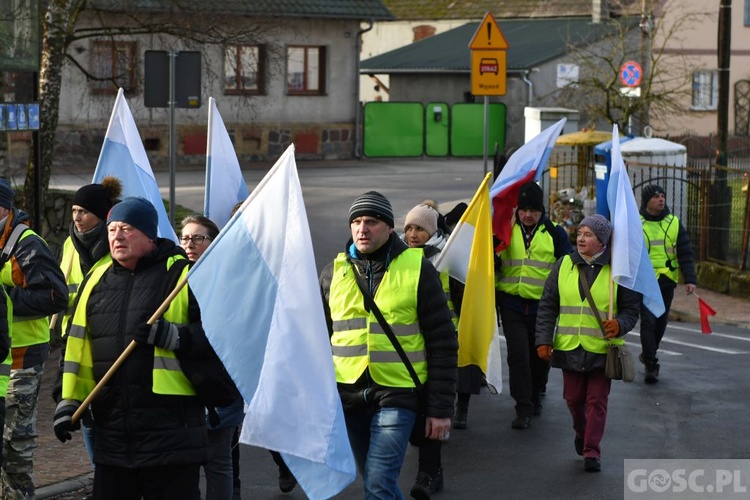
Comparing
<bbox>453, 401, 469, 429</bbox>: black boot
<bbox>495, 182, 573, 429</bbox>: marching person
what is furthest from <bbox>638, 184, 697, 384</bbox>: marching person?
<bbox>453, 401, 469, 429</bbox>: black boot

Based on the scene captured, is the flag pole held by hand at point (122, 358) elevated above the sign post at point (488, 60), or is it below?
below

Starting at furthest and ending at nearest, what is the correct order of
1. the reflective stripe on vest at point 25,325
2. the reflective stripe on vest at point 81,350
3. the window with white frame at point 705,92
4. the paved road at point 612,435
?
the window with white frame at point 705,92
the paved road at point 612,435
the reflective stripe on vest at point 25,325
the reflective stripe on vest at point 81,350

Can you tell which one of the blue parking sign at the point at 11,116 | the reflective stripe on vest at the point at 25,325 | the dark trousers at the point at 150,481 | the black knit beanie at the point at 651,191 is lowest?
the dark trousers at the point at 150,481

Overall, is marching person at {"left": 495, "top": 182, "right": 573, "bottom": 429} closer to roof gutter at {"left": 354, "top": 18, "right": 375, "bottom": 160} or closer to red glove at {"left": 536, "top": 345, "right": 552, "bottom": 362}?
red glove at {"left": 536, "top": 345, "right": 552, "bottom": 362}

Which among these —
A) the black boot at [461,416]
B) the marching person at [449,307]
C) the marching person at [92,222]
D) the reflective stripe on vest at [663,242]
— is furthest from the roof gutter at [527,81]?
the marching person at [92,222]

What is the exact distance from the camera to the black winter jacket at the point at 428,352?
623cm

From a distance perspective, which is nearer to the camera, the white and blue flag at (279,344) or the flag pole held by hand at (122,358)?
the flag pole held by hand at (122,358)

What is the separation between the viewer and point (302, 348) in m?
5.54

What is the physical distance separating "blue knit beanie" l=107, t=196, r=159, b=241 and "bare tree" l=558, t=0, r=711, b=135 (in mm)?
22149

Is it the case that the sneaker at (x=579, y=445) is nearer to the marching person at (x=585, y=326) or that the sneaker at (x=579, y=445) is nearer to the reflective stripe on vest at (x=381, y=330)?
the marching person at (x=585, y=326)

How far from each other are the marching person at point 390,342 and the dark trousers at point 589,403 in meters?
2.46

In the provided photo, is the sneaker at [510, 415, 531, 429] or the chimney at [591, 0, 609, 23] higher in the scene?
the chimney at [591, 0, 609, 23]

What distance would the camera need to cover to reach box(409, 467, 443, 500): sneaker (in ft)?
25.0

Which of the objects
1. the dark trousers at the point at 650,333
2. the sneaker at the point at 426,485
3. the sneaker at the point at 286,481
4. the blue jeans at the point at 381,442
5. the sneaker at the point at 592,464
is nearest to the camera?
the blue jeans at the point at 381,442
